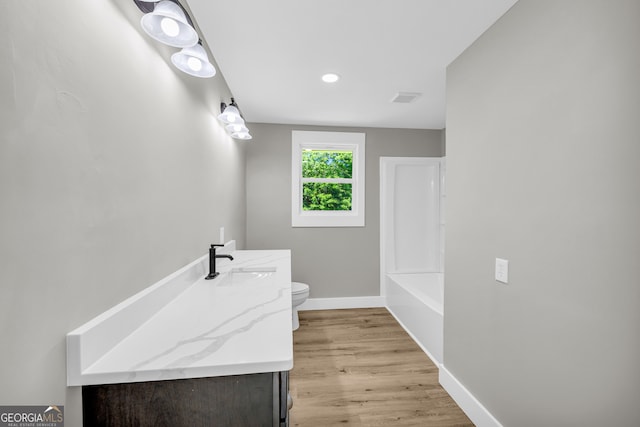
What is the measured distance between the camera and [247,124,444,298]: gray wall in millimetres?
3590

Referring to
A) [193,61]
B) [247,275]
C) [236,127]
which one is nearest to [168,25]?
[193,61]

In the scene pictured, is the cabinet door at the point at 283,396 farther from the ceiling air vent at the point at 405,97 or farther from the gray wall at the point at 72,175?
the ceiling air vent at the point at 405,97

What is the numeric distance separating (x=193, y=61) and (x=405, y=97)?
2042 mm

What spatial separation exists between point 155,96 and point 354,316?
9.94ft

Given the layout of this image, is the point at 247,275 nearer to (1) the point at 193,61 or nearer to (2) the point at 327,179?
(1) the point at 193,61

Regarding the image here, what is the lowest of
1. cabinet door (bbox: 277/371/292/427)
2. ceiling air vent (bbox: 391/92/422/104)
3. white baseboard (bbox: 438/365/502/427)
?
white baseboard (bbox: 438/365/502/427)

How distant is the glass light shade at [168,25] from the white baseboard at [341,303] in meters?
3.14

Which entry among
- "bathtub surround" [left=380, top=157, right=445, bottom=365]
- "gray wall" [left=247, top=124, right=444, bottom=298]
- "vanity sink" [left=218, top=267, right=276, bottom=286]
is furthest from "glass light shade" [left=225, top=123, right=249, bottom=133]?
"bathtub surround" [left=380, top=157, right=445, bottom=365]

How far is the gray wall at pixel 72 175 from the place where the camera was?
1.97ft

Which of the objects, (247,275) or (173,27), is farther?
(247,275)

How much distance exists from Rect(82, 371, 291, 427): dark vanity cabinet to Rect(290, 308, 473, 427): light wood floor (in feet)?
3.98

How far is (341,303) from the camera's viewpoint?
3730mm

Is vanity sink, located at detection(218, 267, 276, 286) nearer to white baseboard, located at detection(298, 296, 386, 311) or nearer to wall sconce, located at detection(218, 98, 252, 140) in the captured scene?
wall sconce, located at detection(218, 98, 252, 140)

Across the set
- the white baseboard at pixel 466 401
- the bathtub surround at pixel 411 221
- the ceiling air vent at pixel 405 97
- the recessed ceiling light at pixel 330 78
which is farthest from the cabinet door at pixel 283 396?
the bathtub surround at pixel 411 221
